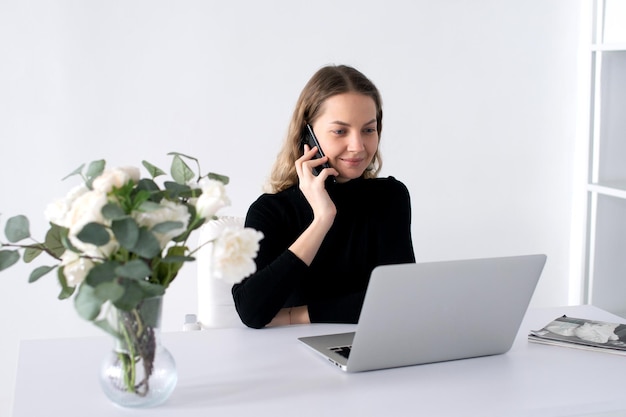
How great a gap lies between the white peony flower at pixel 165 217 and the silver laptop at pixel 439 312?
1.17 ft

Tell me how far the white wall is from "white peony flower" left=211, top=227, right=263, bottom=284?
1914 mm

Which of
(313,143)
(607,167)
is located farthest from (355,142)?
(607,167)

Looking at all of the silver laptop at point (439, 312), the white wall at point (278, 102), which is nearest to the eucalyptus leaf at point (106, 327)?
the silver laptop at point (439, 312)

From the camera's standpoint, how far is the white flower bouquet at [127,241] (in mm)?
1278

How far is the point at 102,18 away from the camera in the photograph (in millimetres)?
3059

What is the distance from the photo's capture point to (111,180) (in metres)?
1.32

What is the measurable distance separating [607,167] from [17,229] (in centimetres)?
283

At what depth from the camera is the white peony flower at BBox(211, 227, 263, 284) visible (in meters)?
1.31

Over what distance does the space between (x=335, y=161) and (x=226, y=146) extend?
104 cm

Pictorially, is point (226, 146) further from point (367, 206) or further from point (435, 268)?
point (435, 268)

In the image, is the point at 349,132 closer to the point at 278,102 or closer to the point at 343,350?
the point at 343,350

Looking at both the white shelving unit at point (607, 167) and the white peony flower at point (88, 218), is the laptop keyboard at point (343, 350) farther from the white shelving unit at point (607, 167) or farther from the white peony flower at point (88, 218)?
the white shelving unit at point (607, 167)

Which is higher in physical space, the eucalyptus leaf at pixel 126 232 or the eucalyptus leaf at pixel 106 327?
the eucalyptus leaf at pixel 126 232

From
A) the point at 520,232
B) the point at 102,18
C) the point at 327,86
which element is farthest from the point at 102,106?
the point at 520,232
